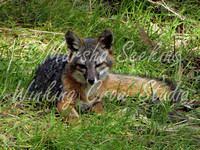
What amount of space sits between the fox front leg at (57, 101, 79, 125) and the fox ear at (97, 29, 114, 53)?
967 millimetres

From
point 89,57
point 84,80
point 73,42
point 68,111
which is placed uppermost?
point 73,42

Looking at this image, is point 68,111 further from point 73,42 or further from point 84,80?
point 73,42

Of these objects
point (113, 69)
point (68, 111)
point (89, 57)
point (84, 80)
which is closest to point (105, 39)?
point (89, 57)

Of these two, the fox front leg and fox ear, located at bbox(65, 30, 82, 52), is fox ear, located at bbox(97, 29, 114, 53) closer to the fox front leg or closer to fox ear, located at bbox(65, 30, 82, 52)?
fox ear, located at bbox(65, 30, 82, 52)

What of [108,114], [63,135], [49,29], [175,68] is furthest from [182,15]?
[63,135]

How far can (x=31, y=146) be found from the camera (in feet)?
11.4

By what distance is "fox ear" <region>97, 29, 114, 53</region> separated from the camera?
176 inches

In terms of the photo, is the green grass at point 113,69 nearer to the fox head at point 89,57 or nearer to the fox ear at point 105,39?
the fox head at point 89,57

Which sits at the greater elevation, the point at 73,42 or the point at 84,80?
the point at 73,42

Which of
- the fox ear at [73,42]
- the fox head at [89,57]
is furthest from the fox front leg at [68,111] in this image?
the fox ear at [73,42]

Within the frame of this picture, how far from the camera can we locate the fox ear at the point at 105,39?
4.47m

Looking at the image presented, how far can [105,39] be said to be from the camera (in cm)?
453

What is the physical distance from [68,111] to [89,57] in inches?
32.6

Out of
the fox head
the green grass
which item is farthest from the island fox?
the green grass
